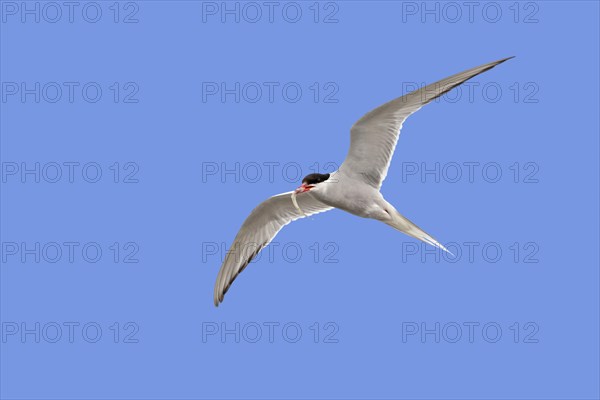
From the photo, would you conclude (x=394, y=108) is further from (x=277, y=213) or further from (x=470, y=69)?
(x=277, y=213)

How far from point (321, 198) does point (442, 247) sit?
1.47m

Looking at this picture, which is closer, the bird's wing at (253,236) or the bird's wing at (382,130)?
the bird's wing at (382,130)

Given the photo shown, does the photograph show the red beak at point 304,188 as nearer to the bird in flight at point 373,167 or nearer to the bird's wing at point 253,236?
the bird in flight at point 373,167

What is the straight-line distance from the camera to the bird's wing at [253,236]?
1130 centimetres

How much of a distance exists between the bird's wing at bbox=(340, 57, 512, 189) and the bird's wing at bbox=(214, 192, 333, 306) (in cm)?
109

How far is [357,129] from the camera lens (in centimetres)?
1009

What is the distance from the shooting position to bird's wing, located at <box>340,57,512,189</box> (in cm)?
990

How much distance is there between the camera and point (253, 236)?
11.4 metres

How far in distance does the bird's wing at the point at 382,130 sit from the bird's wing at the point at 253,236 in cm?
109

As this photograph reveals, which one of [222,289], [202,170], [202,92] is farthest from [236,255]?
[202,92]

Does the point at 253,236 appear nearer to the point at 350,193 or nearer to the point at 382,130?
the point at 350,193

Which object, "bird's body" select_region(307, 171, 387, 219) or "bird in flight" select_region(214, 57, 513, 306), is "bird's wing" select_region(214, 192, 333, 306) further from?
"bird's body" select_region(307, 171, 387, 219)

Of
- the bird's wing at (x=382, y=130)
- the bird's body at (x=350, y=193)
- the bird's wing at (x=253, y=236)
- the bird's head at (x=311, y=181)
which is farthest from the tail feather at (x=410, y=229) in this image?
the bird's wing at (x=253, y=236)

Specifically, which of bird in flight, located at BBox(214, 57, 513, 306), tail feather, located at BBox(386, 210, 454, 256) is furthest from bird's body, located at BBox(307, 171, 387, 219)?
tail feather, located at BBox(386, 210, 454, 256)
